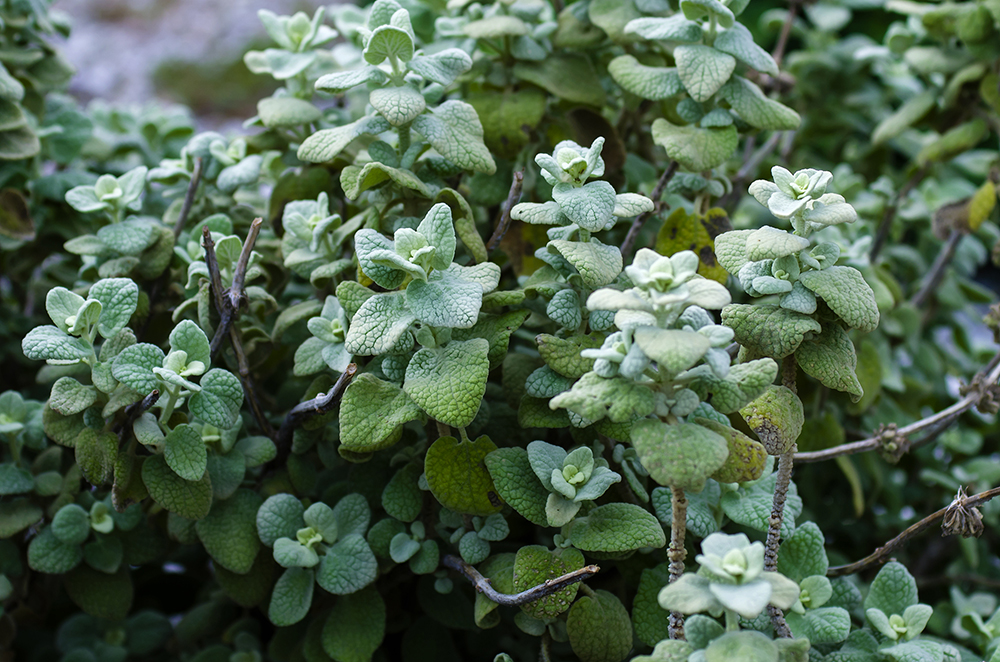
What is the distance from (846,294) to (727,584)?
27cm

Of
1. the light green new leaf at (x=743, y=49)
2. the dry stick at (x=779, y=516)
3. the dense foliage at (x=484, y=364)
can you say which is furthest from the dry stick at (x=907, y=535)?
the light green new leaf at (x=743, y=49)

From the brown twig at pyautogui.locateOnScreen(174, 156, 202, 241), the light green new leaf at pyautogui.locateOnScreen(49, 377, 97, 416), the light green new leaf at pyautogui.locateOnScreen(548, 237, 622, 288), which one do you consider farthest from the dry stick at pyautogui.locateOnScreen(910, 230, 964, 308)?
the light green new leaf at pyautogui.locateOnScreen(49, 377, 97, 416)

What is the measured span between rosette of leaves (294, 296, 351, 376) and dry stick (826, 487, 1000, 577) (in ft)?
1.78

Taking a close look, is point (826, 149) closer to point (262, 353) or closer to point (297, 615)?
point (262, 353)

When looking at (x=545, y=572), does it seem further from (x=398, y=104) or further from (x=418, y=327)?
(x=398, y=104)

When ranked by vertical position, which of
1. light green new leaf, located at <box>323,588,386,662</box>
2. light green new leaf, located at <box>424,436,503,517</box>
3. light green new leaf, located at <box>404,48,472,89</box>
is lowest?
light green new leaf, located at <box>323,588,386,662</box>

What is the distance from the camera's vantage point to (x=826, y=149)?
5.33ft

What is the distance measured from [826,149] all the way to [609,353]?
119 cm

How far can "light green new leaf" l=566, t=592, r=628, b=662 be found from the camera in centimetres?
78

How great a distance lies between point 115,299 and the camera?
802 mm

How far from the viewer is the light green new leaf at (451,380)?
71cm

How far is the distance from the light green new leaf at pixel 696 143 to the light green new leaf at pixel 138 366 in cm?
55

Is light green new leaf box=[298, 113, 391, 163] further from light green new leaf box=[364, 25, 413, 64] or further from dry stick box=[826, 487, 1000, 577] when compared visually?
dry stick box=[826, 487, 1000, 577]

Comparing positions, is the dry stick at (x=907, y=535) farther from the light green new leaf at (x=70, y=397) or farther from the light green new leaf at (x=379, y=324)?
the light green new leaf at (x=70, y=397)
